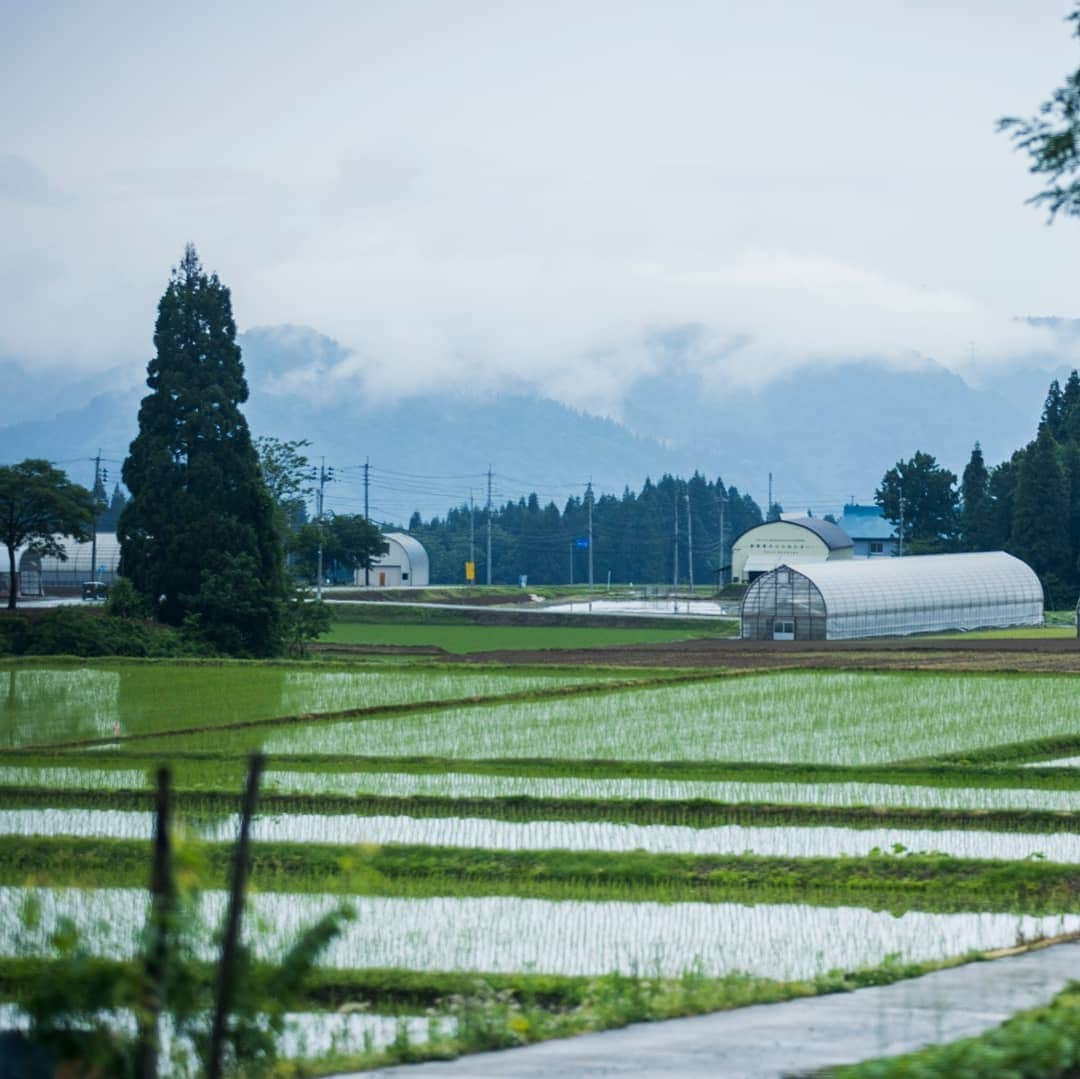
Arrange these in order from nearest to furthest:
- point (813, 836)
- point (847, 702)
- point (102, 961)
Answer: point (102, 961)
point (813, 836)
point (847, 702)

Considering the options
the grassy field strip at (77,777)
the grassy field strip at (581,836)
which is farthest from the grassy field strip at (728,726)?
A: the grassy field strip at (581,836)

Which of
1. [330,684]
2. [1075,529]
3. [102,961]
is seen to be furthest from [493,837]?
[1075,529]

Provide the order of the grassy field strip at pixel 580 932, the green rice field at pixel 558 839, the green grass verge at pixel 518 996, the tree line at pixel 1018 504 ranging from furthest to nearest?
the tree line at pixel 1018 504 < the grassy field strip at pixel 580 932 < the green rice field at pixel 558 839 < the green grass verge at pixel 518 996

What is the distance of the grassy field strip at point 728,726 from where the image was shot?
20.4m

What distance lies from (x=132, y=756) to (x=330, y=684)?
10.6 meters

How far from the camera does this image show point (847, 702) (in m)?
26.5

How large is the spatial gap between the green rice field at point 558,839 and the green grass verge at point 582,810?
4cm

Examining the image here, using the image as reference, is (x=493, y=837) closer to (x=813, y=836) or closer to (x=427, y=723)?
(x=813, y=836)

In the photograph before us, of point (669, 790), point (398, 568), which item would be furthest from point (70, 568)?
point (669, 790)

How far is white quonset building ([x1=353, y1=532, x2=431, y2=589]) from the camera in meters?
105

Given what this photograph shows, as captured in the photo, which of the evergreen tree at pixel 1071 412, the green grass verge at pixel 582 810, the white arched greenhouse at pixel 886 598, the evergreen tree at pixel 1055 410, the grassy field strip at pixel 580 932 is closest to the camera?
the grassy field strip at pixel 580 932

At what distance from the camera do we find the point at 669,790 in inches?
666

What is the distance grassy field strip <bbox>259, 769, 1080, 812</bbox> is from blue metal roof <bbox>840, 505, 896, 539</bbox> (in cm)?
8904

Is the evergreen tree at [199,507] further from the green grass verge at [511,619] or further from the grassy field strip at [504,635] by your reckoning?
the green grass verge at [511,619]
